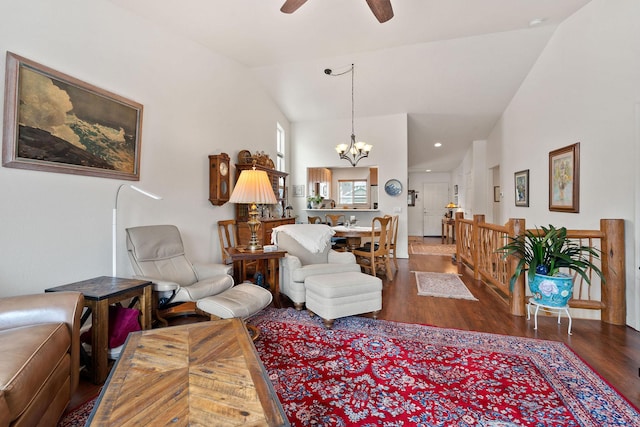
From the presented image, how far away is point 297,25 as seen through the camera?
11.5 feet

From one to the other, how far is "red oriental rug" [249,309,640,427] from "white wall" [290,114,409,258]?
4.00m

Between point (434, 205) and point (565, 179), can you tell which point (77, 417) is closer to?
point (565, 179)

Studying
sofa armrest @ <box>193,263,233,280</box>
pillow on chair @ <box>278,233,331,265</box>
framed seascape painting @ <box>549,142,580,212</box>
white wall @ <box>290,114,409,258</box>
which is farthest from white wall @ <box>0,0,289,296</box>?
framed seascape painting @ <box>549,142,580,212</box>

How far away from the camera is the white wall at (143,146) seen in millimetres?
2000

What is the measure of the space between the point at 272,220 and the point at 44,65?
10.7 ft

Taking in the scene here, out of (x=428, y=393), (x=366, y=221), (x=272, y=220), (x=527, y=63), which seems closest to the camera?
(x=428, y=393)

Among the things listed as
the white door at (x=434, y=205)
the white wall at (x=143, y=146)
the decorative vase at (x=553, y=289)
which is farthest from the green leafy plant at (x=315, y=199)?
the white door at (x=434, y=205)

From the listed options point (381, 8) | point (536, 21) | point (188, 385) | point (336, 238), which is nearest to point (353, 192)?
point (336, 238)

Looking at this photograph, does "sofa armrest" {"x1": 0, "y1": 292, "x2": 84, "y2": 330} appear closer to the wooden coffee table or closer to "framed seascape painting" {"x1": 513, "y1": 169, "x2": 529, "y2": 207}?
the wooden coffee table

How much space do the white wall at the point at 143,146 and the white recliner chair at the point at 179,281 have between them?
0.87ft

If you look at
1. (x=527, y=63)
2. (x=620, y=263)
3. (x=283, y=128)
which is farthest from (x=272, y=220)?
(x=527, y=63)

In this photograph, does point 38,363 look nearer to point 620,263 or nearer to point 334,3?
point 334,3

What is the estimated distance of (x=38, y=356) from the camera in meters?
1.23

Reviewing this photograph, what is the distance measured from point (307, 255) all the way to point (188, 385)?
2.35 metres
